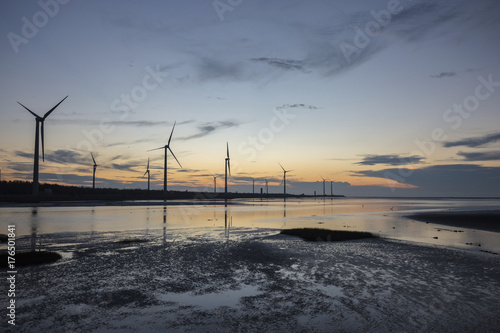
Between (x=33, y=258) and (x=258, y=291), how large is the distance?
12786 mm

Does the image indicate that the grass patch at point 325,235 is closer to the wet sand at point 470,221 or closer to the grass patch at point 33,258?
the grass patch at point 33,258

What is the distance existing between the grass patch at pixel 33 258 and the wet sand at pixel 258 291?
84 centimetres

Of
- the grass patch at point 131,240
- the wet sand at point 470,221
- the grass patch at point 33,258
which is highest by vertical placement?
the grass patch at point 33,258

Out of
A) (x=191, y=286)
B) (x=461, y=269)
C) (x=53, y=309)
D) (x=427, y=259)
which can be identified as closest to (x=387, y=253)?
(x=427, y=259)

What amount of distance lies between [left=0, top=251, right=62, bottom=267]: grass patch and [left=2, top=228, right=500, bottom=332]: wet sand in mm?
840

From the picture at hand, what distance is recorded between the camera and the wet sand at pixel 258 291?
31.3 feet

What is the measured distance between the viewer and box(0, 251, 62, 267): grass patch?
54.5ft

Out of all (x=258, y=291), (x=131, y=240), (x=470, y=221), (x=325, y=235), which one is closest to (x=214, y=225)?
(x=325, y=235)

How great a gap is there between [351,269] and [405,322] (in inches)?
271

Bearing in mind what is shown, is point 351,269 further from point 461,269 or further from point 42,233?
point 42,233

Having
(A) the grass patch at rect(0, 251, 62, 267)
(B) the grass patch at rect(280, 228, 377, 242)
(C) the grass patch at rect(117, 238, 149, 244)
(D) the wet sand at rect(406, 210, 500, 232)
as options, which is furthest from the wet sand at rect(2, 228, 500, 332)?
(D) the wet sand at rect(406, 210, 500, 232)

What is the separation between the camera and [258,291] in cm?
1277

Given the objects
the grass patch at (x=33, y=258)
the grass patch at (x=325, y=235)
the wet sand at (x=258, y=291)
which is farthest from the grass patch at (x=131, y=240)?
the grass patch at (x=325, y=235)

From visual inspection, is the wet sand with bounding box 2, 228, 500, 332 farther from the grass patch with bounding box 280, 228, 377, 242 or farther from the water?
the water
